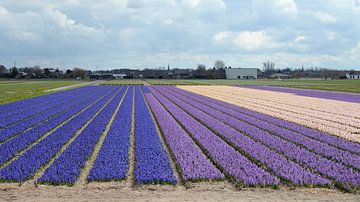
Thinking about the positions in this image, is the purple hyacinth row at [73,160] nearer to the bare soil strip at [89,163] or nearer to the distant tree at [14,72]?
the bare soil strip at [89,163]

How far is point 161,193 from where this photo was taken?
337 inches

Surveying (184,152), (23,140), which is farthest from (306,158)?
(23,140)

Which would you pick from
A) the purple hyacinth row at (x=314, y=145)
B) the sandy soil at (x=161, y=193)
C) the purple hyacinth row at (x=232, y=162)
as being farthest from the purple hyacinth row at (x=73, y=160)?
the purple hyacinth row at (x=314, y=145)

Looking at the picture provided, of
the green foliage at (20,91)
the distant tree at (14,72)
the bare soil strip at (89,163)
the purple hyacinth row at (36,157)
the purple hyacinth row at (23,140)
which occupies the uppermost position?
the distant tree at (14,72)

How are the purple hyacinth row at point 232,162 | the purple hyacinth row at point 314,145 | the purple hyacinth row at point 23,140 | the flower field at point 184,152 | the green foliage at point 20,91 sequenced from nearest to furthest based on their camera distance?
the purple hyacinth row at point 232,162, the flower field at point 184,152, the purple hyacinth row at point 314,145, the purple hyacinth row at point 23,140, the green foliage at point 20,91

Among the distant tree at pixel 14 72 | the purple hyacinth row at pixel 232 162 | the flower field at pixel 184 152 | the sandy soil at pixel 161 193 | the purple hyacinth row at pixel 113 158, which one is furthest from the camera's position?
the distant tree at pixel 14 72

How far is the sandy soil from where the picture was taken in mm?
8210

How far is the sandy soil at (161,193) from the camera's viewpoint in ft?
26.9

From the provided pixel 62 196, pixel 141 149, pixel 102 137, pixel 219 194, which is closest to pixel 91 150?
pixel 141 149

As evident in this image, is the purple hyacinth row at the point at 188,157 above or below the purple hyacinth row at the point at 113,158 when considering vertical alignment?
below

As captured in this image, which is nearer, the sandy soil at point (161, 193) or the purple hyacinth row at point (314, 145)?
the sandy soil at point (161, 193)

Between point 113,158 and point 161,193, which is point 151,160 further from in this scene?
point 161,193

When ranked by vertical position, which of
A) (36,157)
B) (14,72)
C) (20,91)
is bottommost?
(36,157)

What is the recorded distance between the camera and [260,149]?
12.8m
